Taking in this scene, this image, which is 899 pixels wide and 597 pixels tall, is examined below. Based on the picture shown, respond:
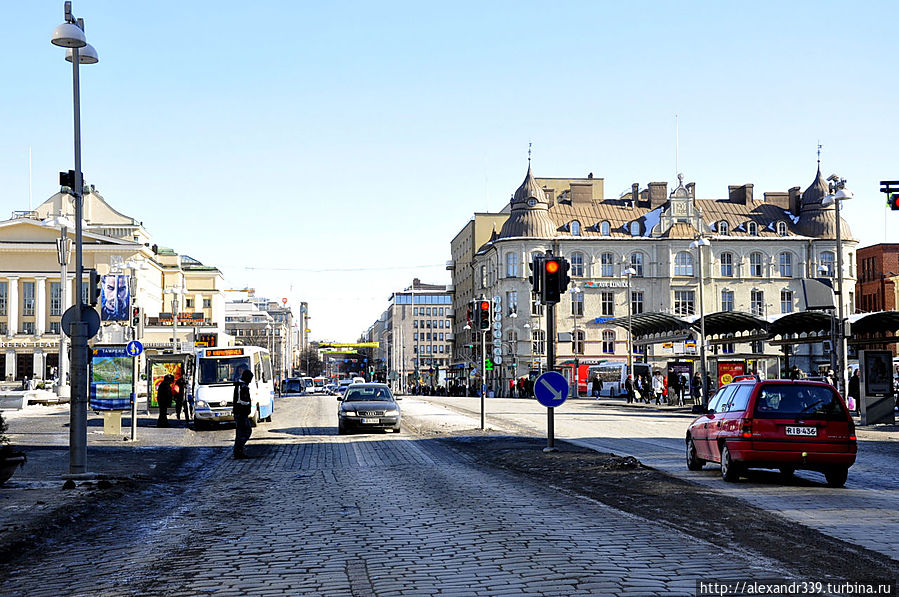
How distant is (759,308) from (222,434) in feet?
247

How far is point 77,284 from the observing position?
54.7 feet

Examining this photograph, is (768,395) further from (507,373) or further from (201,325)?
(201,325)

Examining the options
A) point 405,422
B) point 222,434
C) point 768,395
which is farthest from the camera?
point 405,422

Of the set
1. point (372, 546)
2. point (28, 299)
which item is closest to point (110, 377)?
point (372, 546)

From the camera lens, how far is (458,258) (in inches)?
5089

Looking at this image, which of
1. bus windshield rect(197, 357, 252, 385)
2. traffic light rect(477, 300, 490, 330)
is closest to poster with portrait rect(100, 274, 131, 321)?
bus windshield rect(197, 357, 252, 385)

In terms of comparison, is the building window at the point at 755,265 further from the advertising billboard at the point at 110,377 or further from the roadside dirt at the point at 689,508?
the roadside dirt at the point at 689,508

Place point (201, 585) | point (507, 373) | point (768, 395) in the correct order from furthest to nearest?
point (507, 373)
point (768, 395)
point (201, 585)

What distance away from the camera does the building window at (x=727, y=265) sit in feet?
316

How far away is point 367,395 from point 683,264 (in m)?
71.2

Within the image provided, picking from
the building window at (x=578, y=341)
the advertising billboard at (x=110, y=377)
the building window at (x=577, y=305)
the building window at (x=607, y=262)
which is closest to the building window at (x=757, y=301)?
the building window at (x=607, y=262)

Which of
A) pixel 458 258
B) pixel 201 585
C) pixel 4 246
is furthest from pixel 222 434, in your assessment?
pixel 458 258

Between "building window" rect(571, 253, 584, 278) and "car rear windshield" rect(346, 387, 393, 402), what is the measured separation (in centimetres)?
6718

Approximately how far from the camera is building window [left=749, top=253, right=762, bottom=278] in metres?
96.6
